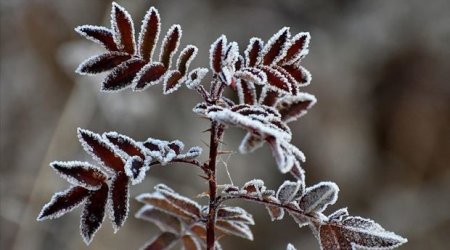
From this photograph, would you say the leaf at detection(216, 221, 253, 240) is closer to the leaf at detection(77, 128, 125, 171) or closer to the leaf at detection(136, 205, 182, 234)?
the leaf at detection(136, 205, 182, 234)

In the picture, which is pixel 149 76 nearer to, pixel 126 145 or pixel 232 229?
pixel 126 145

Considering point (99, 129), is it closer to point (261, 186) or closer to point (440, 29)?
point (440, 29)

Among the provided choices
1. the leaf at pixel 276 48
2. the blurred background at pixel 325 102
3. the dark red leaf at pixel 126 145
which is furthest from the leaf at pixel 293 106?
the blurred background at pixel 325 102

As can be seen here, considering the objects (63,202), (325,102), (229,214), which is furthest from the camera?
(325,102)

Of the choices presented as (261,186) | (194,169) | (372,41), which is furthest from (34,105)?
(261,186)

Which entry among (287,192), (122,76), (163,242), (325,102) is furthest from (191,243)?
(325,102)
